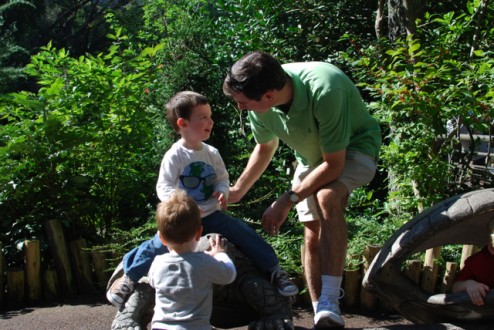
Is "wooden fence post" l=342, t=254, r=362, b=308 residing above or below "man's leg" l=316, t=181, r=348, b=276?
below

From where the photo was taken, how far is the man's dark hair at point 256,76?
350cm

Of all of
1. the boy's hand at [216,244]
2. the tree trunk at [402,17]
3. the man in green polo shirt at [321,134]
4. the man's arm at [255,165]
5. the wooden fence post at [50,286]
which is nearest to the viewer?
the boy's hand at [216,244]

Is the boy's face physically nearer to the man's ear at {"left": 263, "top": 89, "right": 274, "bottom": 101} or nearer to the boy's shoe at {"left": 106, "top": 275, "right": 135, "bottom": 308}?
the man's ear at {"left": 263, "top": 89, "right": 274, "bottom": 101}

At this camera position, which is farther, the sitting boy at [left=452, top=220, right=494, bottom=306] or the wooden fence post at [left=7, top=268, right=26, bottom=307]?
the wooden fence post at [left=7, top=268, right=26, bottom=307]

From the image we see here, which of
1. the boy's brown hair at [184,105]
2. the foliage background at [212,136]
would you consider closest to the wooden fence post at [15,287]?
the foliage background at [212,136]

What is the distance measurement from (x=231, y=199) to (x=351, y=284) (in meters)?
1.41

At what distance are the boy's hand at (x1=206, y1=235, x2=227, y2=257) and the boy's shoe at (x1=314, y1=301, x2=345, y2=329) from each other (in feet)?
2.06

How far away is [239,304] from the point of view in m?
3.88

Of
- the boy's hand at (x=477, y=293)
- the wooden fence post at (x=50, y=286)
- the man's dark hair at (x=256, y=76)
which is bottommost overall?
the wooden fence post at (x=50, y=286)

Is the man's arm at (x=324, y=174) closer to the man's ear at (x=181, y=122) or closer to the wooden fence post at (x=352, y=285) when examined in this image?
the man's ear at (x=181, y=122)

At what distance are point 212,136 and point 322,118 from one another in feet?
9.84

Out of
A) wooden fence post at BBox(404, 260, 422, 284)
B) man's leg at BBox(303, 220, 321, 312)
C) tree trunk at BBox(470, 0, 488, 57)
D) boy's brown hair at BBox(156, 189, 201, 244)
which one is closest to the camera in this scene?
boy's brown hair at BBox(156, 189, 201, 244)

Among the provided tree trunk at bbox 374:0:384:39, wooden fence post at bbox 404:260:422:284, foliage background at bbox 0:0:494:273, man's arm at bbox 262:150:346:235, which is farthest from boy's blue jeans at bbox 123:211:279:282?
tree trunk at bbox 374:0:384:39

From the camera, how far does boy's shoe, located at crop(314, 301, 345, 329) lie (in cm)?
355
